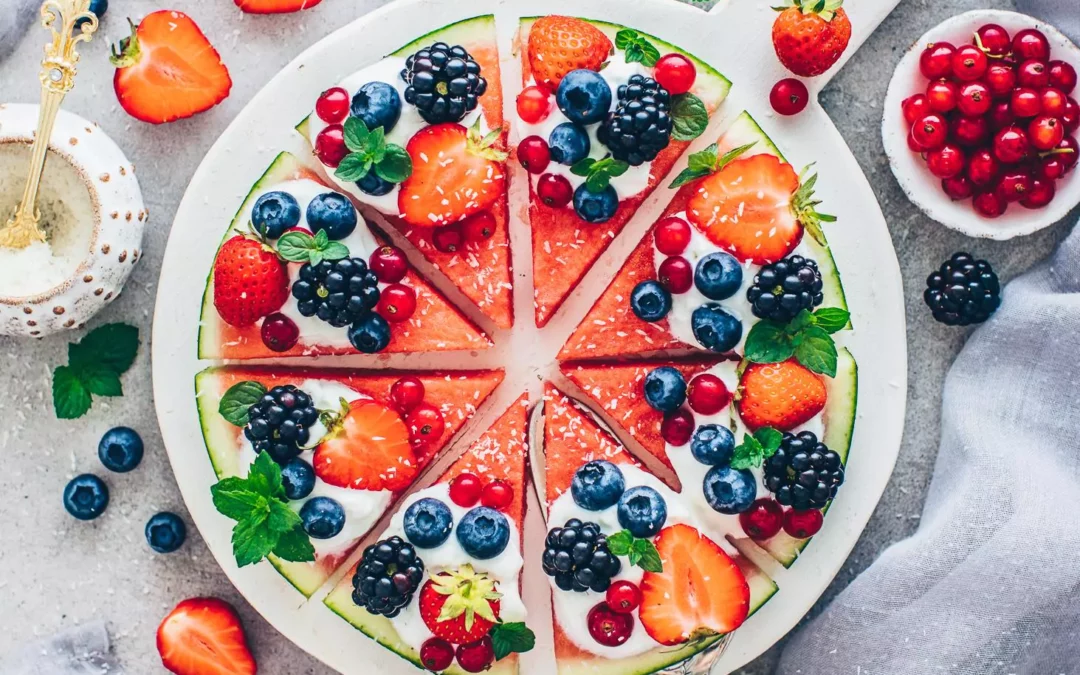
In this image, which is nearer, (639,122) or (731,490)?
(639,122)

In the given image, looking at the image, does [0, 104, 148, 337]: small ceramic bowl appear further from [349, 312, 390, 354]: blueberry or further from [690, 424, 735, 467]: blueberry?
[690, 424, 735, 467]: blueberry

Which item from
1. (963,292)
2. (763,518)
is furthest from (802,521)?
(963,292)

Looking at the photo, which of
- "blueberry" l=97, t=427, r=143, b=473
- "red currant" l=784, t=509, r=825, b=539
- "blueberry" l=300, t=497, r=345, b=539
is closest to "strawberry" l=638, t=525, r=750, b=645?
"red currant" l=784, t=509, r=825, b=539

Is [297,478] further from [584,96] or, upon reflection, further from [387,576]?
[584,96]

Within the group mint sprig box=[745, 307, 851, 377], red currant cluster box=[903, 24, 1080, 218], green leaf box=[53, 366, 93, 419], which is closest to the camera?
mint sprig box=[745, 307, 851, 377]

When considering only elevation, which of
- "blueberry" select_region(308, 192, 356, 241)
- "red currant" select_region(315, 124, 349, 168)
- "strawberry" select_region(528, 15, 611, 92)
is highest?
"strawberry" select_region(528, 15, 611, 92)

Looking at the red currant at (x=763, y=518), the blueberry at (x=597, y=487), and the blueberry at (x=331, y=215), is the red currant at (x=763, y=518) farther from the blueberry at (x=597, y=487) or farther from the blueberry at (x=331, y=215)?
the blueberry at (x=331, y=215)

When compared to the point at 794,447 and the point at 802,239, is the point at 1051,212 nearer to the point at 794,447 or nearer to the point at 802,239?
the point at 802,239

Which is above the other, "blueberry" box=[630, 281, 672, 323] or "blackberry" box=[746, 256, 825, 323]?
"blackberry" box=[746, 256, 825, 323]
